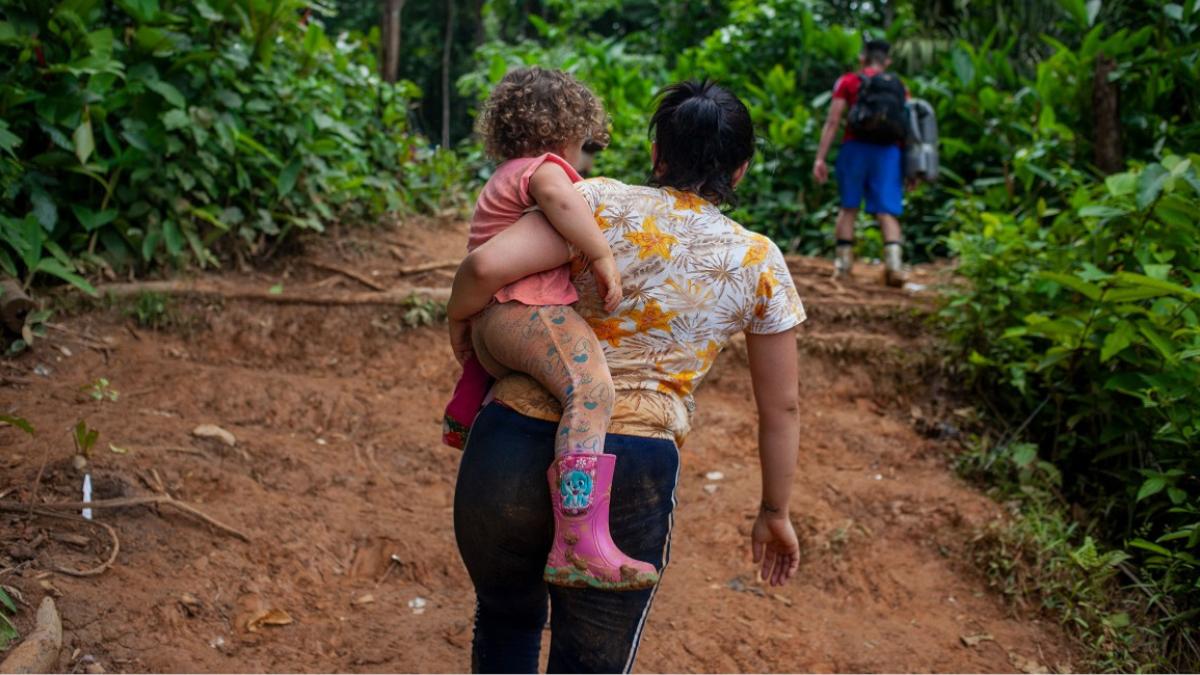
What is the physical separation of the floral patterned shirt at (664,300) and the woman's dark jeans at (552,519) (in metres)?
0.05

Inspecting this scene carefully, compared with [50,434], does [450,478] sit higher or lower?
lower

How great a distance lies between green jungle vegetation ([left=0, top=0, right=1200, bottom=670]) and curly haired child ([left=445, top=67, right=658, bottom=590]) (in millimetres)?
575

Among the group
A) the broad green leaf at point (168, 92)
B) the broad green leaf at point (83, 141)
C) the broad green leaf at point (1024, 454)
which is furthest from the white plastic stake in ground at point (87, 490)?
the broad green leaf at point (1024, 454)

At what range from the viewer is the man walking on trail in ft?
19.7

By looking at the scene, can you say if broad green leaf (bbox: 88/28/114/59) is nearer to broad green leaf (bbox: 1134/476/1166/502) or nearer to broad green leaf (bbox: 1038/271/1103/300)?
broad green leaf (bbox: 1038/271/1103/300)

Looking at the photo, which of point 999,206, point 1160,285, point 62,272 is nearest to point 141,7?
Result: point 62,272

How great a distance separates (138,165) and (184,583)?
259 centimetres

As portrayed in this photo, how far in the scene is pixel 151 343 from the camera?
4.78m

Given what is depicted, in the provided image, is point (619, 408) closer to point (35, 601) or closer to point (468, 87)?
point (35, 601)

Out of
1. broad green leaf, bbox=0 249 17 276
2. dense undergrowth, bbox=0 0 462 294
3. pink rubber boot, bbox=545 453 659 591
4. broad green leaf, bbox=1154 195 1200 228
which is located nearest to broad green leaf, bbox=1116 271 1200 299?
broad green leaf, bbox=1154 195 1200 228

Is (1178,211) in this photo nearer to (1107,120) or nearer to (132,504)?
(1107,120)

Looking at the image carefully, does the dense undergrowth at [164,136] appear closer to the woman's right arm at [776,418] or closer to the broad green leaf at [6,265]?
the broad green leaf at [6,265]

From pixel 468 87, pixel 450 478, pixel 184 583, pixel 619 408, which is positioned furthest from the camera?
pixel 468 87

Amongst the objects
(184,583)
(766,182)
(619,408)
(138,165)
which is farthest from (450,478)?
(766,182)
